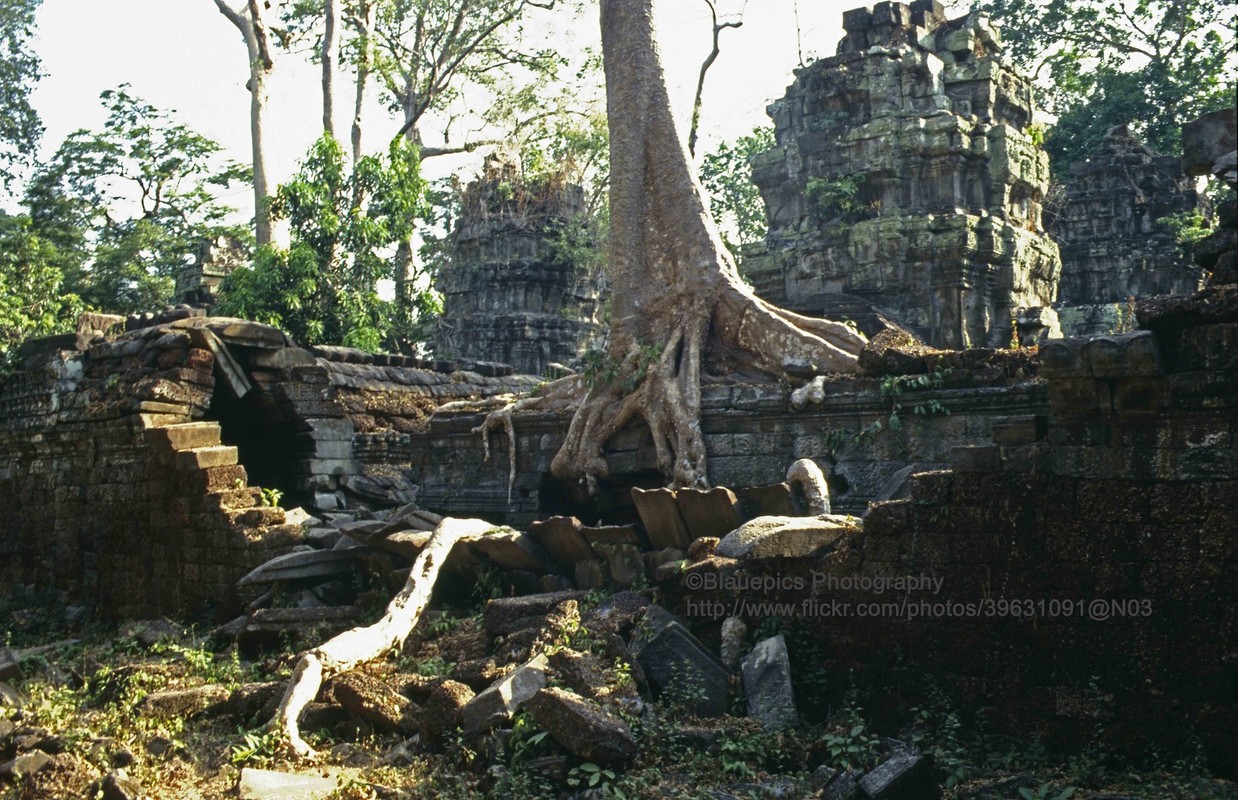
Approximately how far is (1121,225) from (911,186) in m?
6.63

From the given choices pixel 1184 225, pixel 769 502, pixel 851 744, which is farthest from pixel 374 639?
pixel 1184 225

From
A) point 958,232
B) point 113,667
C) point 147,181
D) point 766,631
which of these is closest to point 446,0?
point 147,181

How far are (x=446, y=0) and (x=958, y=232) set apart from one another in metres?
13.0

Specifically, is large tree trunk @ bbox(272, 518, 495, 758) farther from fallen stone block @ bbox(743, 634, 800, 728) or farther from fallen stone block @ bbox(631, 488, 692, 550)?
fallen stone block @ bbox(743, 634, 800, 728)

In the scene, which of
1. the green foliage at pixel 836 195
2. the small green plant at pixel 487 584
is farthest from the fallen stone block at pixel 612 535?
the green foliage at pixel 836 195

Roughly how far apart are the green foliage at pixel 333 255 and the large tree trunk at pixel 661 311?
5.96m

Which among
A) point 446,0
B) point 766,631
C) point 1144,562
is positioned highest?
point 446,0

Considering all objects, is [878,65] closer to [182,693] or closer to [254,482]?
[254,482]

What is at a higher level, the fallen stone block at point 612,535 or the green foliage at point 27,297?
the green foliage at point 27,297

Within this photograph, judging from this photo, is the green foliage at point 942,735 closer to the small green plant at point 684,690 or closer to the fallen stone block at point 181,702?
the small green plant at point 684,690

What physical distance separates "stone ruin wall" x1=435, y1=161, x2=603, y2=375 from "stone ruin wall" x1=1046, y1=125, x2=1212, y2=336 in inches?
346

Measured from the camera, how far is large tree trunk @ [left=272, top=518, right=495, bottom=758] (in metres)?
6.55

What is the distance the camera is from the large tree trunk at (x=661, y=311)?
979 centimetres

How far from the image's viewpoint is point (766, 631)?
6.45 m
